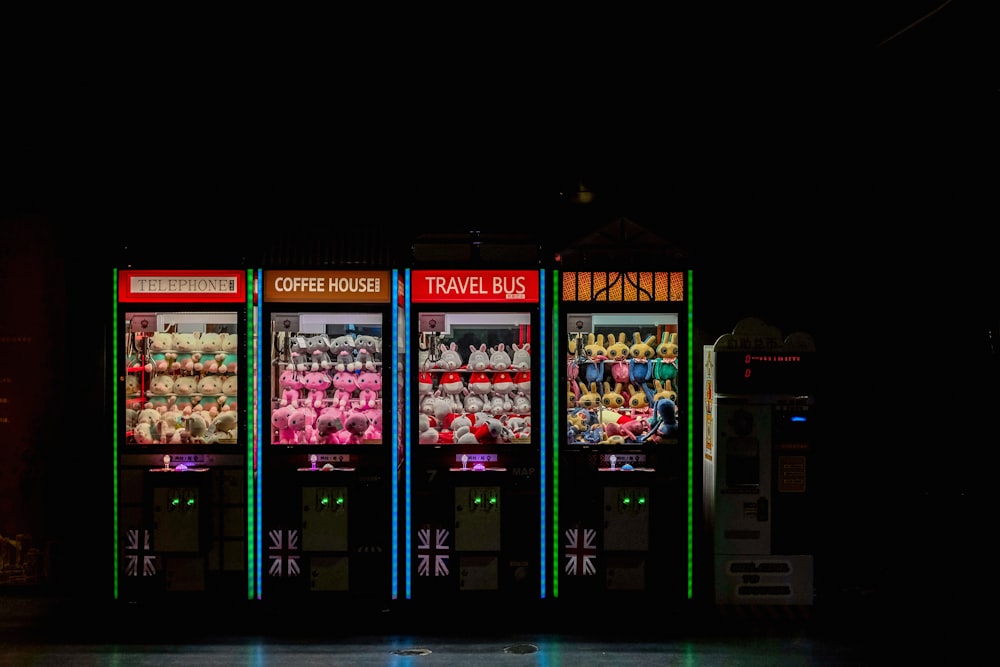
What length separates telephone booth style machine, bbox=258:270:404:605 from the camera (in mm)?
5617

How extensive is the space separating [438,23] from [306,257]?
1.91m

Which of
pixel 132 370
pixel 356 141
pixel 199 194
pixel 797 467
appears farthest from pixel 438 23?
pixel 797 467

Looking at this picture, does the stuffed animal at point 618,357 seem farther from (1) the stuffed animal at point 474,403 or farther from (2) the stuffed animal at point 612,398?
(1) the stuffed animal at point 474,403

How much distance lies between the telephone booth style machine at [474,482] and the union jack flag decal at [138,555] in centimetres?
182

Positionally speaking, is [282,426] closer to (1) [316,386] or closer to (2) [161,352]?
(1) [316,386]

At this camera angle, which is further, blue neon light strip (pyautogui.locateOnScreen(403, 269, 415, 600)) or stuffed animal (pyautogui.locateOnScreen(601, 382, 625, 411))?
stuffed animal (pyautogui.locateOnScreen(601, 382, 625, 411))

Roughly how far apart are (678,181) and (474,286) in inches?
90.4

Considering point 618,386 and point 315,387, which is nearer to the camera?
point 315,387

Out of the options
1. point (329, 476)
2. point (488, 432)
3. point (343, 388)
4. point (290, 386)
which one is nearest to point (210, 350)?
point (290, 386)

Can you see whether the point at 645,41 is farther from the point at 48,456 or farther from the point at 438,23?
the point at 48,456

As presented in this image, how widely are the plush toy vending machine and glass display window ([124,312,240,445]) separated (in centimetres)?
1

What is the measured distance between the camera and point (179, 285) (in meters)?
5.65

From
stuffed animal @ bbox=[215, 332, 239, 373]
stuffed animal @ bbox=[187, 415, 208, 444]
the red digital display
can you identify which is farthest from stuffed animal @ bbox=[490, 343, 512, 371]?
stuffed animal @ bbox=[187, 415, 208, 444]

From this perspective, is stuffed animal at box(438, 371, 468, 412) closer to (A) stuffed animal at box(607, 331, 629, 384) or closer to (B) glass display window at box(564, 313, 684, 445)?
(B) glass display window at box(564, 313, 684, 445)
